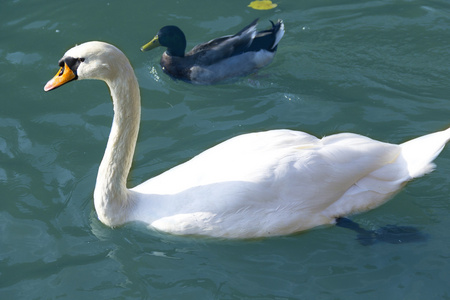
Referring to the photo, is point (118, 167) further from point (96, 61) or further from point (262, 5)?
point (262, 5)

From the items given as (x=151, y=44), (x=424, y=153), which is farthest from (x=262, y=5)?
(x=424, y=153)

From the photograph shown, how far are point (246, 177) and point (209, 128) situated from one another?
5.97ft

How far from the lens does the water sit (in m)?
4.95

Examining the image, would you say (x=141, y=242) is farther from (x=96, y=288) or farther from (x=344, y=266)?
(x=344, y=266)

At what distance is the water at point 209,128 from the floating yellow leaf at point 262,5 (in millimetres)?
99

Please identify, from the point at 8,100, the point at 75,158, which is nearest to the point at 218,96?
the point at 75,158

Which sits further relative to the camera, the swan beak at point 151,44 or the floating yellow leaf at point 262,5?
the floating yellow leaf at point 262,5

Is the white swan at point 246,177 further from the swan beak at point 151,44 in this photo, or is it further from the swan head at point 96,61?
the swan beak at point 151,44

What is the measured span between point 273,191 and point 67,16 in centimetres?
494

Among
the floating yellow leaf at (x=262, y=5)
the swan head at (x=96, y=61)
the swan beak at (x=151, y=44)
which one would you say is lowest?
the swan beak at (x=151, y=44)

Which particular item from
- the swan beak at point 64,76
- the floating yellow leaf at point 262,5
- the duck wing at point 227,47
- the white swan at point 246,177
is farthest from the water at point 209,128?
the swan beak at point 64,76

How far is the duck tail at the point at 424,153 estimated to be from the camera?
206 inches

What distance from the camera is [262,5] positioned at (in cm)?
878

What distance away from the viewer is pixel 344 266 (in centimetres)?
502
